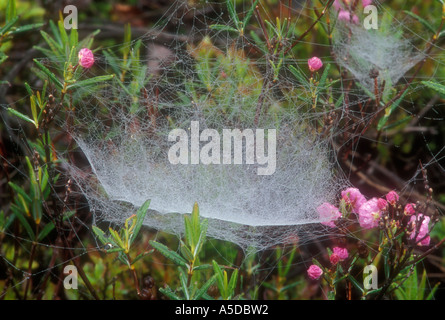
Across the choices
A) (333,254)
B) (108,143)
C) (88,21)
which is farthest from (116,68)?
(333,254)

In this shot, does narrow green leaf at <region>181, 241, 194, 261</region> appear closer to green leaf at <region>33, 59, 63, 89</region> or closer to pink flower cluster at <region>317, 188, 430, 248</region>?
pink flower cluster at <region>317, 188, 430, 248</region>

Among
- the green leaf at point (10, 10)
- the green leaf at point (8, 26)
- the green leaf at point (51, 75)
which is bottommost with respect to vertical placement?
the green leaf at point (51, 75)

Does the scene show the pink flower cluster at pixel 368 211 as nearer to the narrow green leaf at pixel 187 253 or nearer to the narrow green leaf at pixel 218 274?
the narrow green leaf at pixel 218 274

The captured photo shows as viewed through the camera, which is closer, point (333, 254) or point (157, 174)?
point (333, 254)

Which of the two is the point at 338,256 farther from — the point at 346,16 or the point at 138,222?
the point at 346,16

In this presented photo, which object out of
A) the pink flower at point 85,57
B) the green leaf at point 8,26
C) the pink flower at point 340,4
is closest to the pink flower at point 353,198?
the pink flower at point 340,4
